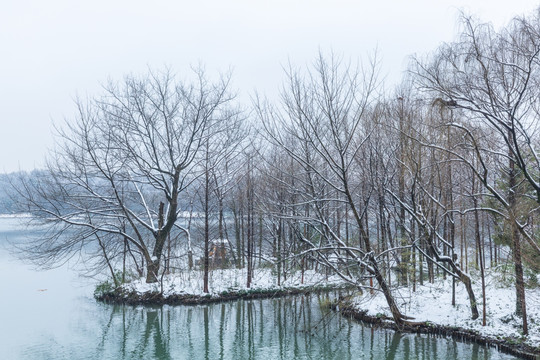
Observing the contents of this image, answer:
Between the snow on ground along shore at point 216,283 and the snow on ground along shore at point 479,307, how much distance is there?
120 inches

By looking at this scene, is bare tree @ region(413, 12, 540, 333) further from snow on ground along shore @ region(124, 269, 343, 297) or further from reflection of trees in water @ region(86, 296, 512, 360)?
snow on ground along shore @ region(124, 269, 343, 297)

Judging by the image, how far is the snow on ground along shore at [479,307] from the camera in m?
11.2

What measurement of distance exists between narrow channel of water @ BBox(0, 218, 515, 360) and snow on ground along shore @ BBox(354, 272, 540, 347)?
685 mm

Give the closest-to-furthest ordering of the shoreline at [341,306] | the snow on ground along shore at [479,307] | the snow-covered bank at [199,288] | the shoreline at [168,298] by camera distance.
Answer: the shoreline at [341,306] < the snow on ground along shore at [479,307] < the shoreline at [168,298] < the snow-covered bank at [199,288]

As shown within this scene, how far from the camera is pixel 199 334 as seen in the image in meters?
13.3

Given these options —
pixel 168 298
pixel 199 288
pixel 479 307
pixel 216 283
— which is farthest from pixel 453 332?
pixel 168 298

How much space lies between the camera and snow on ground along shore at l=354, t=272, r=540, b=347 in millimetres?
11203

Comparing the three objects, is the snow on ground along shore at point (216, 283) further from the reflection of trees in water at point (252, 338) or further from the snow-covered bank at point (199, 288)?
the reflection of trees in water at point (252, 338)

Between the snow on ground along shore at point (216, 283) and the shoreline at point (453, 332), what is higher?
the snow on ground along shore at point (216, 283)

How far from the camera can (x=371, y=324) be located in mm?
13742

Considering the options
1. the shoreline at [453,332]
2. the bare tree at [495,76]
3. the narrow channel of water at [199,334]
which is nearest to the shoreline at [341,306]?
the shoreline at [453,332]

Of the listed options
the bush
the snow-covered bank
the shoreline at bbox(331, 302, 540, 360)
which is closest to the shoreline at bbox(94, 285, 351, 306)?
the snow-covered bank

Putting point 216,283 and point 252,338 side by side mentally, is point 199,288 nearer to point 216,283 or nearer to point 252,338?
point 216,283

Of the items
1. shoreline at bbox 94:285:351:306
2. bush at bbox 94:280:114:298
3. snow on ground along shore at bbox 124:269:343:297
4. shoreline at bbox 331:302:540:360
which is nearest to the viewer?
shoreline at bbox 331:302:540:360
